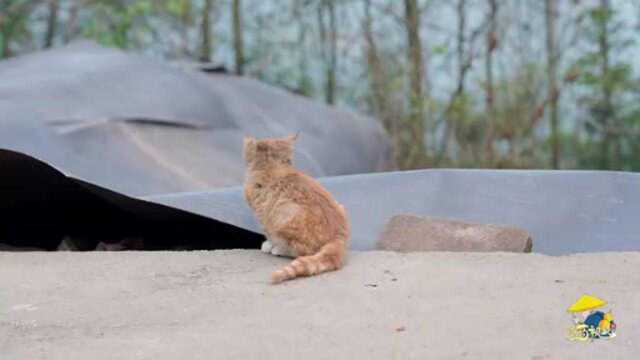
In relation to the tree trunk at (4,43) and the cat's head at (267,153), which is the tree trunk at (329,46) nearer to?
the tree trunk at (4,43)

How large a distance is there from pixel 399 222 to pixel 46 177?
165 centimetres

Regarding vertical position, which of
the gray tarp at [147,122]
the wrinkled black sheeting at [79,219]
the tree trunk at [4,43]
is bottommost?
the wrinkled black sheeting at [79,219]

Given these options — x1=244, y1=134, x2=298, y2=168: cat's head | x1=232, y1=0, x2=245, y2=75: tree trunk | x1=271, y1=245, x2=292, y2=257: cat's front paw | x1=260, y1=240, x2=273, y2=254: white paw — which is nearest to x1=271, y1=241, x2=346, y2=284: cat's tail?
x1=271, y1=245, x2=292, y2=257: cat's front paw

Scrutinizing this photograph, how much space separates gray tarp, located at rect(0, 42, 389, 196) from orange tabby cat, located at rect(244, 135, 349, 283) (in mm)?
980

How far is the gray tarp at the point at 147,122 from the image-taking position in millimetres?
4859

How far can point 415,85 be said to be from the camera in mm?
8062

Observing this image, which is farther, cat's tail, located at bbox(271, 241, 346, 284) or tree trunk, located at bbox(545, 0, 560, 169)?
tree trunk, located at bbox(545, 0, 560, 169)

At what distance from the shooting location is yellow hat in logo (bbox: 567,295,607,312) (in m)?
2.95

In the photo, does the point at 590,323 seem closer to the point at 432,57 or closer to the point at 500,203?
the point at 500,203

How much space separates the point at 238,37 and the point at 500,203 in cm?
450

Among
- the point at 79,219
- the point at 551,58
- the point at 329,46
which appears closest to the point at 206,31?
the point at 329,46

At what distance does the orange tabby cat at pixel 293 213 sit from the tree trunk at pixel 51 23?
14.6 feet

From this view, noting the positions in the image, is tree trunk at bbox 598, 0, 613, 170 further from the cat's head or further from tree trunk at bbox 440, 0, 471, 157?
the cat's head

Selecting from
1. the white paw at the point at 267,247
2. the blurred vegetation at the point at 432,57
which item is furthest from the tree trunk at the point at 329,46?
the white paw at the point at 267,247
